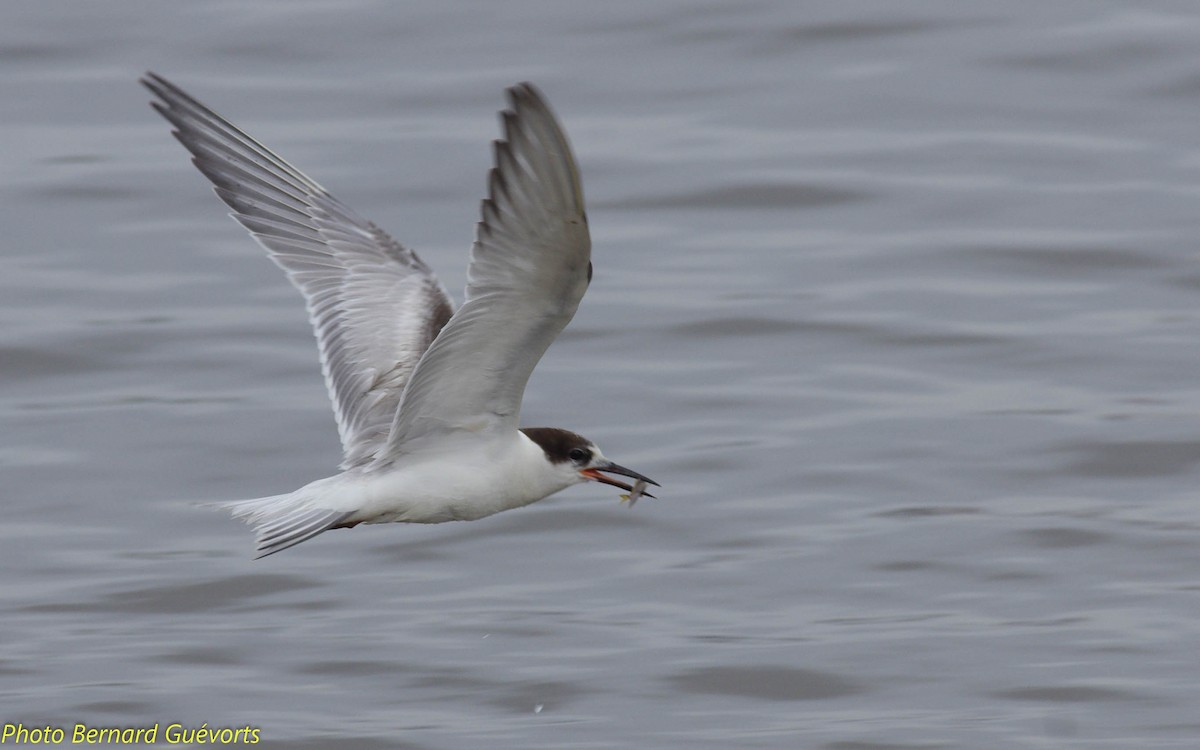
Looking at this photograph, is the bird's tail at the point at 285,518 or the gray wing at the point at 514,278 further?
the bird's tail at the point at 285,518

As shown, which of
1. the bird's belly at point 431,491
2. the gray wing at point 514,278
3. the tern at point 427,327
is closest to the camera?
the gray wing at point 514,278

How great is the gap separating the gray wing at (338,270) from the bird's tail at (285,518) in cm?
68

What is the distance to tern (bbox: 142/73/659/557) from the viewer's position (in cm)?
610

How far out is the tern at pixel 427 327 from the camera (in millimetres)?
6102

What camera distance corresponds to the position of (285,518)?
7.11m

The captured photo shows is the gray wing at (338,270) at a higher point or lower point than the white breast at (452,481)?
higher

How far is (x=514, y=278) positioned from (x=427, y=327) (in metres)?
2.36

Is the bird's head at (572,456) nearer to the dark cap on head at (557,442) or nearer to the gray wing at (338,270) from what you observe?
the dark cap on head at (557,442)

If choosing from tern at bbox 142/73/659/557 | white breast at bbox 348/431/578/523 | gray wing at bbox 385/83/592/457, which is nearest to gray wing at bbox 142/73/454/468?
tern at bbox 142/73/659/557

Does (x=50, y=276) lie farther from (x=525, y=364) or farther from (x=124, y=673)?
(x=525, y=364)

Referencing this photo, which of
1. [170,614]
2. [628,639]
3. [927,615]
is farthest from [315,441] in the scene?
[927,615]

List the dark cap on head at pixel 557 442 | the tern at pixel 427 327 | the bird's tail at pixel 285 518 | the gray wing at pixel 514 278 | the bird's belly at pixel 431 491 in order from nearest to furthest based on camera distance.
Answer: the gray wing at pixel 514 278 < the tern at pixel 427 327 < the bird's tail at pixel 285 518 < the bird's belly at pixel 431 491 < the dark cap on head at pixel 557 442

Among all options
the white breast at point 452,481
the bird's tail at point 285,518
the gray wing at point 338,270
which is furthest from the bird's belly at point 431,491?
the gray wing at point 338,270

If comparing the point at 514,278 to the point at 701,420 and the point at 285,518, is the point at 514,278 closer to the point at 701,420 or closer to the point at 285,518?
the point at 285,518
